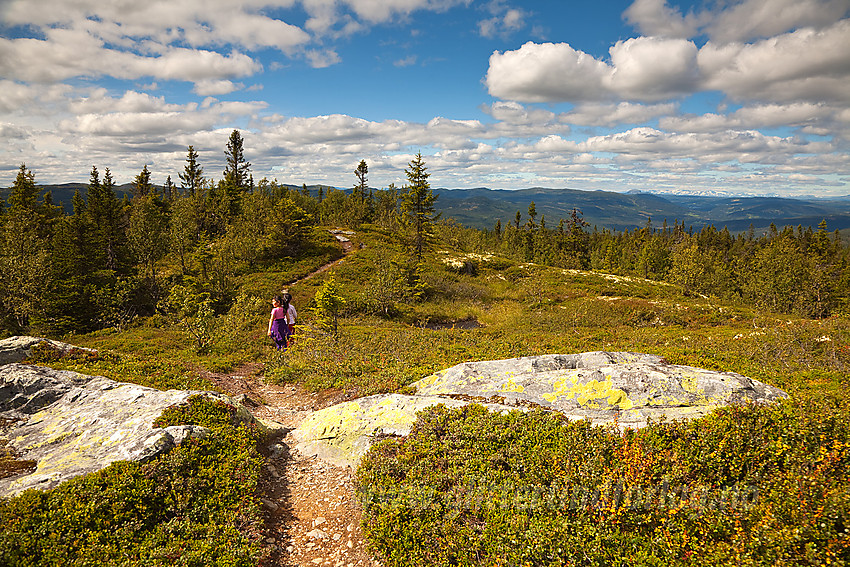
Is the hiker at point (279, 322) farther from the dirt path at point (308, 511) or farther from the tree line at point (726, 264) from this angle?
the tree line at point (726, 264)

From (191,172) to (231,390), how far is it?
3024 inches

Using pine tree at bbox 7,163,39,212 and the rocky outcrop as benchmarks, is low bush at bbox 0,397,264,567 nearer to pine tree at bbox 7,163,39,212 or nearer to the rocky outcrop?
the rocky outcrop

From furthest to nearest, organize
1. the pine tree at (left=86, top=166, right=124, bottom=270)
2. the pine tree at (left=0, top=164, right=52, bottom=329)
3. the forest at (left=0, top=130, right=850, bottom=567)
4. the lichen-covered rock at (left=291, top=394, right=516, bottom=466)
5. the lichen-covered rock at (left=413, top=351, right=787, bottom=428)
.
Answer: the pine tree at (left=86, top=166, right=124, bottom=270) < the pine tree at (left=0, top=164, right=52, bottom=329) < the lichen-covered rock at (left=291, top=394, right=516, bottom=466) < the lichen-covered rock at (left=413, top=351, right=787, bottom=428) < the forest at (left=0, top=130, right=850, bottom=567)

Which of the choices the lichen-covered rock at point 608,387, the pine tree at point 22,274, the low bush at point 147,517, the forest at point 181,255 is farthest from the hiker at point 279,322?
the pine tree at point 22,274

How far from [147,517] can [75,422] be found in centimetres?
367

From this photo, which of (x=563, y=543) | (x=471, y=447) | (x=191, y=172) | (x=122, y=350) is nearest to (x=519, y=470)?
(x=471, y=447)

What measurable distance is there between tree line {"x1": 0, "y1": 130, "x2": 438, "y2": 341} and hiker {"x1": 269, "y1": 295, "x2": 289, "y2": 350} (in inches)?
163

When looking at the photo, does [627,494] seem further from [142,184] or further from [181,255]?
[142,184]

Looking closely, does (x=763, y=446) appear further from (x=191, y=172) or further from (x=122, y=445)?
(x=191, y=172)

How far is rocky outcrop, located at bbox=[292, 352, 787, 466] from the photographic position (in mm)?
8695

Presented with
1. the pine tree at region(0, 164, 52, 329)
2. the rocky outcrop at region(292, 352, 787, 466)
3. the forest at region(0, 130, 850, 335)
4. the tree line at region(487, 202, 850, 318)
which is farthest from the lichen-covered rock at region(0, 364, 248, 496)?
the tree line at region(487, 202, 850, 318)

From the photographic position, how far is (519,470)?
7.22 meters

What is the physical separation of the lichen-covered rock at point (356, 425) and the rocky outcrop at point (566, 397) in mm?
26

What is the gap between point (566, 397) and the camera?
31.9ft
